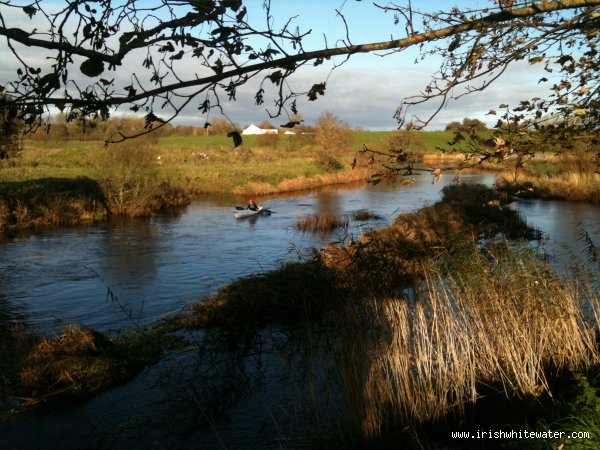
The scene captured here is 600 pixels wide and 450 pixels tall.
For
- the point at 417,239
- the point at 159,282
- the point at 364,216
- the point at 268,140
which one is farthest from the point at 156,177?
the point at 268,140

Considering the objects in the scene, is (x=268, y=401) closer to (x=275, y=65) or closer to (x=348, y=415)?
(x=348, y=415)

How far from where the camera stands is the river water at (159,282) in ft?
21.6

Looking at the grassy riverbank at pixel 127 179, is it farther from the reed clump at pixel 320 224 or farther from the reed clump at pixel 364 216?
the reed clump at pixel 364 216

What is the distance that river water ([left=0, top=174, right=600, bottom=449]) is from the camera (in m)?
6.59

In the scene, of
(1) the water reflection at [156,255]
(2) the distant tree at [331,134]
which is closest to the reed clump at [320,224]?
(1) the water reflection at [156,255]

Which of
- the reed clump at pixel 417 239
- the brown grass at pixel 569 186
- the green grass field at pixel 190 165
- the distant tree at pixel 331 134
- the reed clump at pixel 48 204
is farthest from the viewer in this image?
the distant tree at pixel 331 134

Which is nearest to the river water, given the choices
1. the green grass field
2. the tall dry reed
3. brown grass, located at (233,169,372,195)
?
the tall dry reed

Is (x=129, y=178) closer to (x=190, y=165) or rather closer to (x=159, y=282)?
(x=159, y=282)

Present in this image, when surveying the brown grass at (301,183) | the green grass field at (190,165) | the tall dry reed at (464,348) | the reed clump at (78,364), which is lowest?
the reed clump at (78,364)

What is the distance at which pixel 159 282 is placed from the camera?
1391 cm

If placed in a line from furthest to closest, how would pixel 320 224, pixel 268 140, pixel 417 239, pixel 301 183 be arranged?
1. pixel 268 140
2. pixel 301 183
3. pixel 320 224
4. pixel 417 239

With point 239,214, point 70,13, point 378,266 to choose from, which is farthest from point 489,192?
point 239,214

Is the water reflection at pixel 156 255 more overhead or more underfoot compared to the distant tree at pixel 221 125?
more underfoot

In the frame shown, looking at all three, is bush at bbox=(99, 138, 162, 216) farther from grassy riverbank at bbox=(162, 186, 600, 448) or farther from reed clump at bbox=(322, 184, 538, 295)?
grassy riverbank at bbox=(162, 186, 600, 448)
